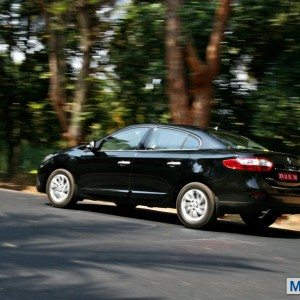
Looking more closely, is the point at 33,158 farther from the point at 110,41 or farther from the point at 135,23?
the point at 135,23

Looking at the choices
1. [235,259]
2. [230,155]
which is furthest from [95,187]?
[235,259]

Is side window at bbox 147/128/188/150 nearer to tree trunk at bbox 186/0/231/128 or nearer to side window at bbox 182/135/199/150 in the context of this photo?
side window at bbox 182/135/199/150

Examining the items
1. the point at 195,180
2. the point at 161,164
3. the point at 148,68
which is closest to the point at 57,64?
the point at 148,68

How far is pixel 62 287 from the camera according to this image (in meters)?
5.34

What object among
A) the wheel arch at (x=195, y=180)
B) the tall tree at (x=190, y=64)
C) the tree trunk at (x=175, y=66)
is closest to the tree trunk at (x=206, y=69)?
the tall tree at (x=190, y=64)

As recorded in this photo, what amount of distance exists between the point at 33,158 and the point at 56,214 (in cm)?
1015

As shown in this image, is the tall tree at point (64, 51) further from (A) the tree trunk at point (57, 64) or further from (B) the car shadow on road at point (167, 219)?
(B) the car shadow on road at point (167, 219)

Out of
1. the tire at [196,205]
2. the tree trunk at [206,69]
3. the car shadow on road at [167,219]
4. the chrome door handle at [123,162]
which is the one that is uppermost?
the tree trunk at [206,69]

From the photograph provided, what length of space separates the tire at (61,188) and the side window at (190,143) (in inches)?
90.2

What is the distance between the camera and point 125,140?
33.4ft

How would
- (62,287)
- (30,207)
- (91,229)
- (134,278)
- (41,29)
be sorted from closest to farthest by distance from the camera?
(62,287) → (134,278) → (91,229) → (30,207) → (41,29)

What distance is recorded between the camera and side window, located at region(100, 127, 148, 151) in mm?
10023

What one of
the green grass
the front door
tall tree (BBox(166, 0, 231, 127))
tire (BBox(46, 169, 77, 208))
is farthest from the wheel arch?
the green grass

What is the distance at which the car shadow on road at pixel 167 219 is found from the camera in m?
9.52
